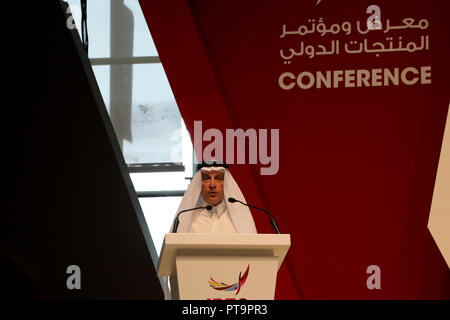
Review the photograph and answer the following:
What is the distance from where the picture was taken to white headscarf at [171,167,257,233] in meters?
3.18

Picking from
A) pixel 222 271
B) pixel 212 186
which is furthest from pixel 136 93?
pixel 222 271

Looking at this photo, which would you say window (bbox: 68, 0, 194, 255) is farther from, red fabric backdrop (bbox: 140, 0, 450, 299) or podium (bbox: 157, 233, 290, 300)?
podium (bbox: 157, 233, 290, 300)

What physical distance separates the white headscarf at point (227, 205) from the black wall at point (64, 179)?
1.02m

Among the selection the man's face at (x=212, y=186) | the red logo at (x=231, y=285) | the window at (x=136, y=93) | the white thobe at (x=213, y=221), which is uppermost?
the window at (x=136, y=93)

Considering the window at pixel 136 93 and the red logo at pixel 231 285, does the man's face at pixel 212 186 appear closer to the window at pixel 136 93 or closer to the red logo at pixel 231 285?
the red logo at pixel 231 285

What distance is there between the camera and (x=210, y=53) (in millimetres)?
4691

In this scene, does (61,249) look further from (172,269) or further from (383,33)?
(383,33)

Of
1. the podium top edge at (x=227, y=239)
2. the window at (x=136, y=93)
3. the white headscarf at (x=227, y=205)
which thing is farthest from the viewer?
the window at (x=136, y=93)

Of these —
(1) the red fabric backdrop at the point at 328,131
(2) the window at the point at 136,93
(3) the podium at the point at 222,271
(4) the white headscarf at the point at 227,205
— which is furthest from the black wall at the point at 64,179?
(3) the podium at the point at 222,271

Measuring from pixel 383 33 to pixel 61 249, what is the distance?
7.83ft

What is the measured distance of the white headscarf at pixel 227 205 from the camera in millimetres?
3178

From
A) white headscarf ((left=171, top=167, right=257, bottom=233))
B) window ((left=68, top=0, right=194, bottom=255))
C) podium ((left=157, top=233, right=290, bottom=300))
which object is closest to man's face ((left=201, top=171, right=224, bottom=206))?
white headscarf ((left=171, top=167, right=257, bottom=233))

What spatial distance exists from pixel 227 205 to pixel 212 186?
0.37 ft
